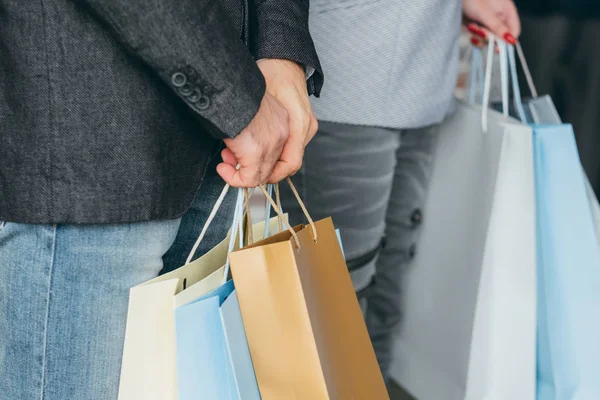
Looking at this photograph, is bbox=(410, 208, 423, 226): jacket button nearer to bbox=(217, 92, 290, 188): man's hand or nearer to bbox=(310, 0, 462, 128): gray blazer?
bbox=(310, 0, 462, 128): gray blazer

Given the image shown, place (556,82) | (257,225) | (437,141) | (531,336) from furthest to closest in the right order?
(556,82) → (437,141) → (531,336) → (257,225)

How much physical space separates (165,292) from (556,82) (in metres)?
1.35

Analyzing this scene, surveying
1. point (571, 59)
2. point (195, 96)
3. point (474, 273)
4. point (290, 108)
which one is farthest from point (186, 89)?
point (571, 59)

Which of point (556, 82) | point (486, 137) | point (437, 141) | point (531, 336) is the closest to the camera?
point (531, 336)

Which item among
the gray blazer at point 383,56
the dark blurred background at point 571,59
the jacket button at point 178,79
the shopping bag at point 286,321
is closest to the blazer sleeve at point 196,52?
the jacket button at point 178,79

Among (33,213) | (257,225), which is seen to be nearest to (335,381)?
(257,225)

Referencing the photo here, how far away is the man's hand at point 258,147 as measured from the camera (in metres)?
0.64

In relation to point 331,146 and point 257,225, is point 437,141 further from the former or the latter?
point 257,225

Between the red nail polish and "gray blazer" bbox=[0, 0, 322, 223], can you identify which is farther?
the red nail polish

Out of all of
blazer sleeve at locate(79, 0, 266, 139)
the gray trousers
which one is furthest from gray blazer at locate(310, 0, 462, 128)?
blazer sleeve at locate(79, 0, 266, 139)

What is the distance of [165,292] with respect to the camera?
614 mm

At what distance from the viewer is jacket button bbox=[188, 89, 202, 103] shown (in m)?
0.58

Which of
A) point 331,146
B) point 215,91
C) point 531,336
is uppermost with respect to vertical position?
point 215,91

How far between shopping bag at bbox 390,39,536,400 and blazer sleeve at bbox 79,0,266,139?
53 centimetres
